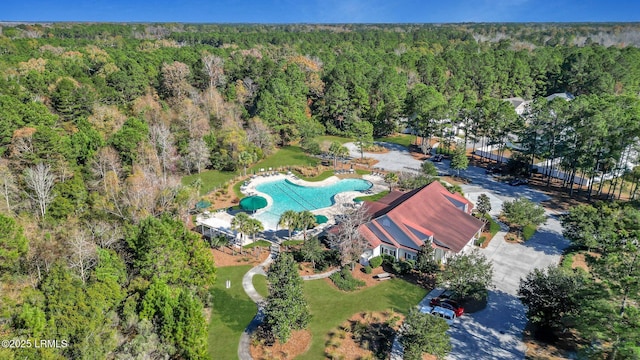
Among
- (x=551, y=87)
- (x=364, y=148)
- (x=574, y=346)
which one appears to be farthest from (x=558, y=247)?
(x=551, y=87)

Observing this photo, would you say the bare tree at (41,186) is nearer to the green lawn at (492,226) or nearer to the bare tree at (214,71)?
the green lawn at (492,226)

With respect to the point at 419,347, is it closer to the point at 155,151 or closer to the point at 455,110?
the point at 155,151

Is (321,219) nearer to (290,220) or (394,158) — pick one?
(290,220)

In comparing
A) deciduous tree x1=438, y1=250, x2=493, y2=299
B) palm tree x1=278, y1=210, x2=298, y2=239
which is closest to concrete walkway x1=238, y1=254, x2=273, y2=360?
palm tree x1=278, y1=210, x2=298, y2=239

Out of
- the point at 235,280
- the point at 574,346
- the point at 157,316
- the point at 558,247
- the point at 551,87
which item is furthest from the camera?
the point at 551,87

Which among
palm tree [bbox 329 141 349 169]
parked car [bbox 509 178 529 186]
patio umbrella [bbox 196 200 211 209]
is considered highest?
palm tree [bbox 329 141 349 169]

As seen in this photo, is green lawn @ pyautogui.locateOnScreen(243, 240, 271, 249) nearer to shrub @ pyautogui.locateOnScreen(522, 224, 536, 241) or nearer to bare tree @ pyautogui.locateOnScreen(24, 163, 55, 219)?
bare tree @ pyautogui.locateOnScreen(24, 163, 55, 219)

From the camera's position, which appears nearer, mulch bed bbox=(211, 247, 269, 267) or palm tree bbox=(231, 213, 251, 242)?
mulch bed bbox=(211, 247, 269, 267)
